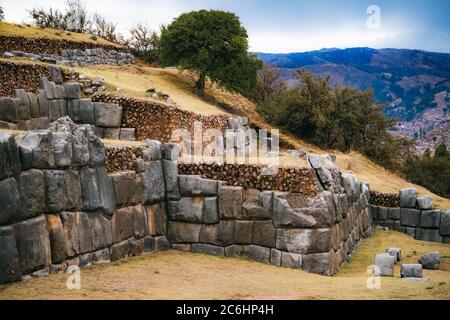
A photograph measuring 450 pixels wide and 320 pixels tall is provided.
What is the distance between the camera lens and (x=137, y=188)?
1466 cm

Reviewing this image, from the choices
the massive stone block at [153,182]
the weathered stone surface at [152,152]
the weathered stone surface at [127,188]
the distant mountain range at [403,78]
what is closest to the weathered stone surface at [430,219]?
the massive stone block at [153,182]

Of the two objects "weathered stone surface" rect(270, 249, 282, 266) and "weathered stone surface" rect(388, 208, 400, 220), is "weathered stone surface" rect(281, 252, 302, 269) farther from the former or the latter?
"weathered stone surface" rect(388, 208, 400, 220)

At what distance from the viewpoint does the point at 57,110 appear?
20797 millimetres

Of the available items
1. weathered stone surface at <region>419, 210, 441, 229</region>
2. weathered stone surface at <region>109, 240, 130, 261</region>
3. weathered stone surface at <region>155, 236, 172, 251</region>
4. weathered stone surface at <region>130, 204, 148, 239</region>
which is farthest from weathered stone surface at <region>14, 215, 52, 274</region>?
weathered stone surface at <region>419, 210, 441, 229</region>

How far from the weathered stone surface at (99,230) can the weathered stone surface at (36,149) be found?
1762mm

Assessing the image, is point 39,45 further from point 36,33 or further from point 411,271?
point 411,271

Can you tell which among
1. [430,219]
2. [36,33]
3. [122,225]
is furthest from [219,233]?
[36,33]

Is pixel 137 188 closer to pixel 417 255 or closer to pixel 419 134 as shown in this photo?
pixel 417 255

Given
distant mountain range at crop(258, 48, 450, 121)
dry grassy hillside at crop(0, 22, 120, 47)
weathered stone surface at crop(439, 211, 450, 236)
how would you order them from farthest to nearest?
distant mountain range at crop(258, 48, 450, 121) → dry grassy hillside at crop(0, 22, 120, 47) → weathered stone surface at crop(439, 211, 450, 236)

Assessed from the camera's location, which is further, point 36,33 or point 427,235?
point 36,33

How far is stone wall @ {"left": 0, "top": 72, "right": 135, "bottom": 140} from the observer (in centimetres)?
1816

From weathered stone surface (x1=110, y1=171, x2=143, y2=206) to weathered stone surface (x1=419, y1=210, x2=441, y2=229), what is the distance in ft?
48.8

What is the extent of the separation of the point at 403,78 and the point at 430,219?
122413mm

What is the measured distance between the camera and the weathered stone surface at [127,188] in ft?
45.4
